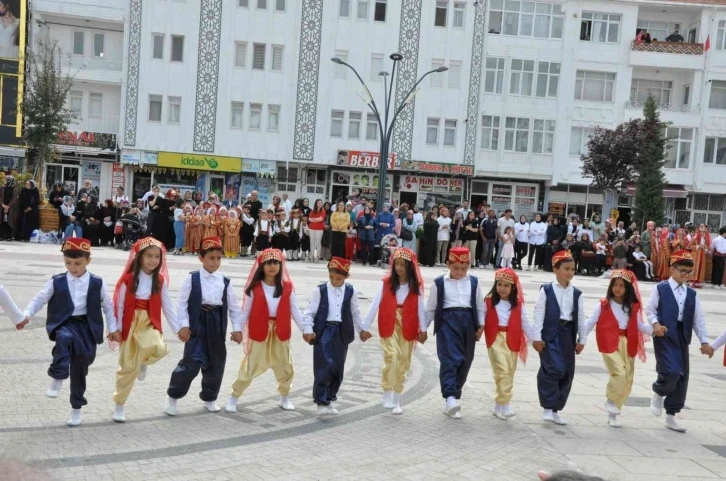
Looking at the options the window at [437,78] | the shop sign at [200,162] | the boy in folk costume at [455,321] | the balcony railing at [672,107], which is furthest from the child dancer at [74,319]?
the balcony railing at [672,107]

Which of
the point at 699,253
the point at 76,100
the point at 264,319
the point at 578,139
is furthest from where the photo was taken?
the point at 578,139

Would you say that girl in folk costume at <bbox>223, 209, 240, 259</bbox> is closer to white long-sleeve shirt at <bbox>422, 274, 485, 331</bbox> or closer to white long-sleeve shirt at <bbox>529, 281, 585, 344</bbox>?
white long-sleeve shirt at <bbox>422, 274, 485, 331</bbox>

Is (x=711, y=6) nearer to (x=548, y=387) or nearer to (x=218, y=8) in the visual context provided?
(x=218, y=8)

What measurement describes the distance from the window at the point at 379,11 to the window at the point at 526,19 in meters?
5.39

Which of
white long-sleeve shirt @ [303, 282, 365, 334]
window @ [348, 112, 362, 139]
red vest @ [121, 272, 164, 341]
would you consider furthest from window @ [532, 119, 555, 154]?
red vest @ [121, 272, 164, 341]

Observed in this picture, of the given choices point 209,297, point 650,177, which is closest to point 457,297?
point 209,297

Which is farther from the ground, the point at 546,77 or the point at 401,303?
the point at 546,77

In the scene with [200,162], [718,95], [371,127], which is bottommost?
[200,162]

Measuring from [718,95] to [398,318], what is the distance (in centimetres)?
3859

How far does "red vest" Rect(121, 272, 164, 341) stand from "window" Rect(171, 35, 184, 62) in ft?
107

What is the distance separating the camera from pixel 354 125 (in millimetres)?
39188

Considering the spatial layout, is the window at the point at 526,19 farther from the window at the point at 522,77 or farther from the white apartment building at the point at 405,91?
the window at the point at 522,77

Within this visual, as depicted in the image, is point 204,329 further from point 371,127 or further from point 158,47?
point 158,47

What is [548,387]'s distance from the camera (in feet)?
25.5
